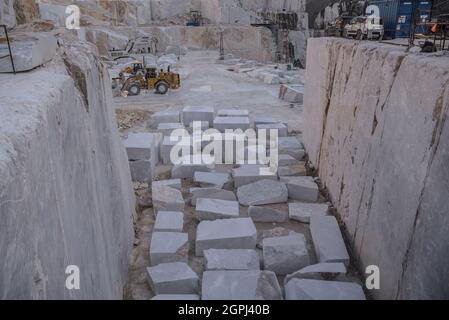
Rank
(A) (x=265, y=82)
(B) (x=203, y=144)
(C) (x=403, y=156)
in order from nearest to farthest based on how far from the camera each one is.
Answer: (C) (x=403, y=156), (B) (x=203, y=144), (A) (x=265, y=82)

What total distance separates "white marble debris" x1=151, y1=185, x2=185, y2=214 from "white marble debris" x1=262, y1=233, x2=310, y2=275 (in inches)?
59.9

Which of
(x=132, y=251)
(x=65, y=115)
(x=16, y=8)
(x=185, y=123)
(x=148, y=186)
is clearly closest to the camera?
(x=65, y=115)

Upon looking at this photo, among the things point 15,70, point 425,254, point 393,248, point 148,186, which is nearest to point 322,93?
point 148,186

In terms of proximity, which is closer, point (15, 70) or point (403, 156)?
point (15, 70)

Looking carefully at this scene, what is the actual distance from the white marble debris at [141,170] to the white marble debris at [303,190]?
2.24 meters

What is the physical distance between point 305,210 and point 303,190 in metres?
0.53

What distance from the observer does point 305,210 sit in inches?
214

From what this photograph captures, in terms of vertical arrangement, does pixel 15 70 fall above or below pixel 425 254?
above

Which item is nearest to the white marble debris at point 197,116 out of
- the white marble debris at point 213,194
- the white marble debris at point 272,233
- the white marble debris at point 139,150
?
the white marble debris at point 139,150

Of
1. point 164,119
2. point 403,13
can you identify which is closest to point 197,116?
point 164,119

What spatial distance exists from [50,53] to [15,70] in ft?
1.72

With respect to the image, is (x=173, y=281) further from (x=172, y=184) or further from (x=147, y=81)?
(x=147, y=81)

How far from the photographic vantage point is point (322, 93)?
6551 millimetres

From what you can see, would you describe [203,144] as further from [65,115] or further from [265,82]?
[265,82]
